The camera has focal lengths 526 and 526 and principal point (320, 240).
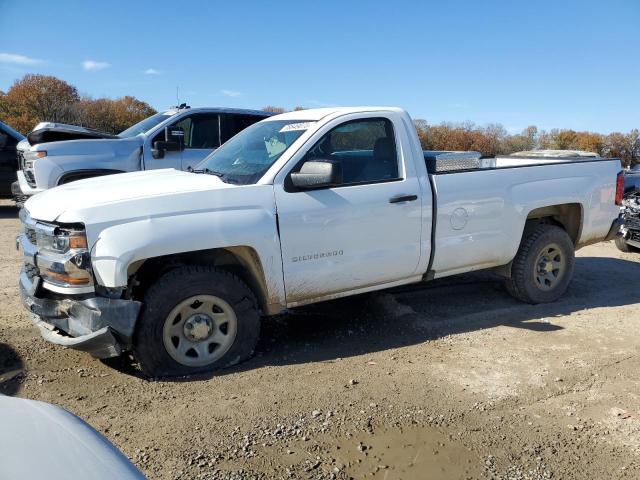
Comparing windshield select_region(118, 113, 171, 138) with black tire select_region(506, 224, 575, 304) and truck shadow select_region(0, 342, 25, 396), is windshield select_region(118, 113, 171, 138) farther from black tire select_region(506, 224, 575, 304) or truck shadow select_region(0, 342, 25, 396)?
black tire select_region(506, 224, 575, 304)

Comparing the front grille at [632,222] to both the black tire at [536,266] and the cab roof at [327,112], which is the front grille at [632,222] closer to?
the black tire at [536,266]

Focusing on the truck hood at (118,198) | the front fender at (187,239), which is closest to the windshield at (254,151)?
the truck hood at (118,198)

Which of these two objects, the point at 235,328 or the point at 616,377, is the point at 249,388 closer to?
the point at 235,328

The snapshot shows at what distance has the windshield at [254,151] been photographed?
13.8 feet

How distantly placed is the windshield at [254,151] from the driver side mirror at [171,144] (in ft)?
10.8

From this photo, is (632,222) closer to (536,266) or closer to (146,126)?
(536,266)

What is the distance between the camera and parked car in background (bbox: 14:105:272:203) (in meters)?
7.96

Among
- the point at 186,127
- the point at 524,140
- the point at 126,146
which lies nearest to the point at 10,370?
the point at 126,146

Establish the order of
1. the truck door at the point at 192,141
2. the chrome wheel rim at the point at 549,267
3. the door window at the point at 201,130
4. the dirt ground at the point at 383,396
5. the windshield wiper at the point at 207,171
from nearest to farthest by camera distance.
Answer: the dirt ground at the point at 383,396 < the windshield wiper at the point at 207,171 < the chrome wheel rim at the point at 549,267 < the truck door at the point at 192,141 < the door window at the point at 201,130

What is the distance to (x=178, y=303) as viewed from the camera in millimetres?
3727

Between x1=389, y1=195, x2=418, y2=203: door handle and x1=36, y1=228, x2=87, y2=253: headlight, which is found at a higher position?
x1=389, y1=195, x2=418, y2=203: door handle

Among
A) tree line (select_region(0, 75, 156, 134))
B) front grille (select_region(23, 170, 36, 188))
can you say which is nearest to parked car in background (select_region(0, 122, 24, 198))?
front grille (select_region(23, 170, 36, 188))

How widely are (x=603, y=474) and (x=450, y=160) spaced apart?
2.97 m

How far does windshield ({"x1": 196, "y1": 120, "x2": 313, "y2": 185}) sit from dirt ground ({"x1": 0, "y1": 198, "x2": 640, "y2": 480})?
1.48m
